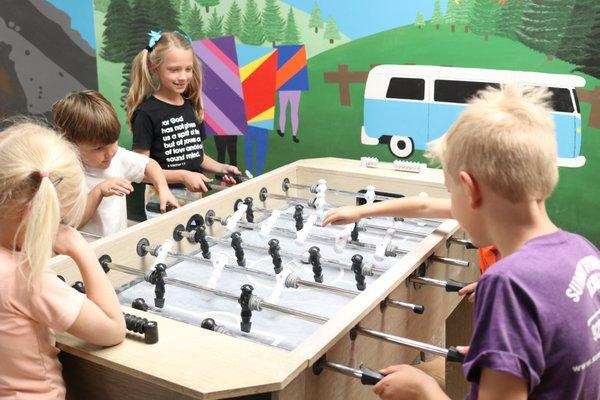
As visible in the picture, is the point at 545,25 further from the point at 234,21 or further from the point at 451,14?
the point at 234,21

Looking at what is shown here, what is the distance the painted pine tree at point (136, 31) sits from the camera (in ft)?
12.1

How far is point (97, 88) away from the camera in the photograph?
3758mm

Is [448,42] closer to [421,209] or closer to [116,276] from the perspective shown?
[421,209]

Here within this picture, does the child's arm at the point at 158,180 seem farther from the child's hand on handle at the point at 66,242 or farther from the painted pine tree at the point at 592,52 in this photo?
the painted pine tree at the point at 592,52

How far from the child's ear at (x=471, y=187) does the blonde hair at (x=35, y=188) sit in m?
0.74

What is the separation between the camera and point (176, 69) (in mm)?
2777

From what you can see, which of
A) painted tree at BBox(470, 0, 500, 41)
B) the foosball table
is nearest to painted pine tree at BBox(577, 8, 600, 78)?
painted tree at BBox(470, 0, 500, 41)

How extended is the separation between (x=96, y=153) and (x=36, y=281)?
105 cm

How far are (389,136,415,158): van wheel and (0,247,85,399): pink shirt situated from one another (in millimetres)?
2169

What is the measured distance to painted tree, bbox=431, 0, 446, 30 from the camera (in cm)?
289

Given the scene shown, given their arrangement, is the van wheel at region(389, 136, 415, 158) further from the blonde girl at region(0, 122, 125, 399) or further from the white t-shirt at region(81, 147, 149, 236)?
the blonde girl at region(0, 122, 125, 399)

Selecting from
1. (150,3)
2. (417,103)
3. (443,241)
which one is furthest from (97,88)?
(443,241)

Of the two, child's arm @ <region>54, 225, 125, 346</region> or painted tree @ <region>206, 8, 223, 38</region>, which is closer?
child's arm @ <region>54, 225, 125, 346</region>

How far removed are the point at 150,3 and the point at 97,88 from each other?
1.94 ft
